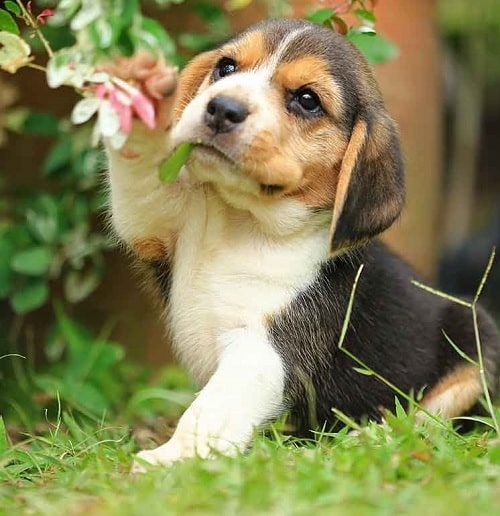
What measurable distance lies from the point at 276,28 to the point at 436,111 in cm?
352

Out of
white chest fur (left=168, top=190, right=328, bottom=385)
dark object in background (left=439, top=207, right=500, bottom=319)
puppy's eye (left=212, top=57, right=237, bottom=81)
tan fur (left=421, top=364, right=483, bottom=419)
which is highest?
puppy's eye (left=212, top=57, right=237, bottom=81)

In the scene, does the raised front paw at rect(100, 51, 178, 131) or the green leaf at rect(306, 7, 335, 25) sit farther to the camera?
the green leaf at rect(306, 7, 335, 25)

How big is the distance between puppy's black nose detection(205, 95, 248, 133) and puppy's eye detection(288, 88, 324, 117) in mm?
373

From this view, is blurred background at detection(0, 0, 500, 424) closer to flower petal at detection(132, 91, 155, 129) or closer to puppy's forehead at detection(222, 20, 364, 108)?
puppy's forehead at detection(222, 20, 364, 108)

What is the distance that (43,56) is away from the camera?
6902 mm

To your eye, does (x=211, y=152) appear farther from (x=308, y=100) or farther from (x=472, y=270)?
(x=472, y=270)

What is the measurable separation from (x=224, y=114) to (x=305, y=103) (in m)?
0.52

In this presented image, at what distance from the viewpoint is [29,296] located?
636 cm

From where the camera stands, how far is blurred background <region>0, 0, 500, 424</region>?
20.8 ft

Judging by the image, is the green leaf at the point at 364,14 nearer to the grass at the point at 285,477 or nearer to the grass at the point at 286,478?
the grass at the point at 285,477

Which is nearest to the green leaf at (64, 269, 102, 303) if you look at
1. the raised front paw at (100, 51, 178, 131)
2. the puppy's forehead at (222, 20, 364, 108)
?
the puppy's forehead at (222, 20, 364, 108)

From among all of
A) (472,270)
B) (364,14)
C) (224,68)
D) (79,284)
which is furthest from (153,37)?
(472,270)

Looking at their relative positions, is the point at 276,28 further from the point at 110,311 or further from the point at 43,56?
the point at 110,311

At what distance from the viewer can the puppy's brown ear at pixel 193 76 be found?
4.99m
